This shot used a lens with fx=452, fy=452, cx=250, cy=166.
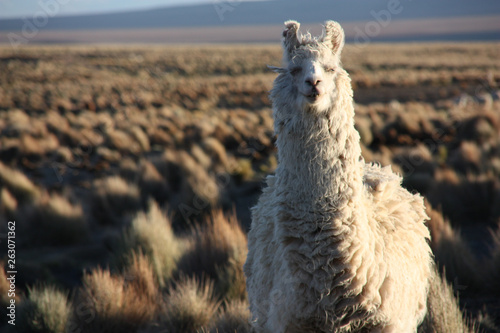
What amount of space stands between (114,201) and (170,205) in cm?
118

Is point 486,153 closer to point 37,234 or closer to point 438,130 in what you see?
point 438,130

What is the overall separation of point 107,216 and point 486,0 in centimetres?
20489

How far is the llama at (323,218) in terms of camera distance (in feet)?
8.51

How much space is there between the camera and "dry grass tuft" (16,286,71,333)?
485 centimetres

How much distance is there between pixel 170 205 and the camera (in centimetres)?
947

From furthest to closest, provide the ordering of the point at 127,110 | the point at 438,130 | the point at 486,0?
the point at 486,0 < the point at 127,110 < the point at 438,130

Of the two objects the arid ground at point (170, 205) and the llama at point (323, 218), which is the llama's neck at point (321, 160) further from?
the arid ground at point (170, 205)

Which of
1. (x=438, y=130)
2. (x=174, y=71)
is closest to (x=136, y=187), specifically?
(x=438, y=130)

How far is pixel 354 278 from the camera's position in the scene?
2.71 metres

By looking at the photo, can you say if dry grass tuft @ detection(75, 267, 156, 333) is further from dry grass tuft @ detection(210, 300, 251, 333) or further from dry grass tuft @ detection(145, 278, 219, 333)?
dry grass tuft @ detection(210, 300, 251, 333)

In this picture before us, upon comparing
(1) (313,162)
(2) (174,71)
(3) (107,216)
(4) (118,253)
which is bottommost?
(1) (313,162)

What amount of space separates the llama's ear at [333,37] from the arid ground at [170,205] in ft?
9.23

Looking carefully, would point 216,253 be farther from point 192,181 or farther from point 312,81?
point 312,81

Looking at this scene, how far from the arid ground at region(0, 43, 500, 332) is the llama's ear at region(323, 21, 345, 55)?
111 inches
